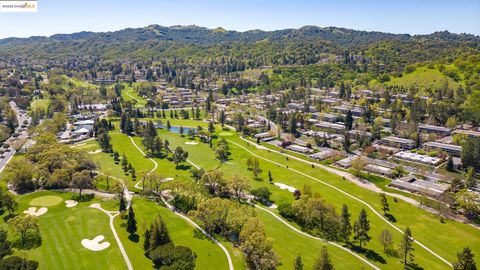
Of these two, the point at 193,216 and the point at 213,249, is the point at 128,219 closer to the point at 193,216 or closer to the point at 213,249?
the point at 193,216

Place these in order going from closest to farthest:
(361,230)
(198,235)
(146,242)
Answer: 1. (146,242)
2. (361,230)
3. (198,235)

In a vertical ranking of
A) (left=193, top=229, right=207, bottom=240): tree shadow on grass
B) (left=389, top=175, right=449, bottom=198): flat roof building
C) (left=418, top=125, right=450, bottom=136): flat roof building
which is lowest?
(left=193, top=229, right=207, bottom=240): tree shadow on grass

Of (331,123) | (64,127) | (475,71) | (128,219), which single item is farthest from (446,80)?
(64,127)

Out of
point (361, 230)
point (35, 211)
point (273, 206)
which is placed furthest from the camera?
point (273, 206)

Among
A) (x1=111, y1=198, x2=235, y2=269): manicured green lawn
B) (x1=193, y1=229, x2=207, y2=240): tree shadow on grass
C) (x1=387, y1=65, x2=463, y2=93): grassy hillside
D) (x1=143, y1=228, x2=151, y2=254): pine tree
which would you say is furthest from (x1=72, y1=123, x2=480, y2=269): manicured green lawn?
(x1=387, y1=65, x2=463, y2=93): grassy hillside

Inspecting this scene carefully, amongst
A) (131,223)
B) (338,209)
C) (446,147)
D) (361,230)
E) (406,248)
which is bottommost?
(338,209)

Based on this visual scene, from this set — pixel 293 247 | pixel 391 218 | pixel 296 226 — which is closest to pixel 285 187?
pixel 296 226

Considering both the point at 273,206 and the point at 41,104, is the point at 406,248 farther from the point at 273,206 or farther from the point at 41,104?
the point at 41,104

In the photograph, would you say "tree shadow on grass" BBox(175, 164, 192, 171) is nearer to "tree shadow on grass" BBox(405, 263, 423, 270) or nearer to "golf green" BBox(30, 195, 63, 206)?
"golf green" BBox(30, 195, 63, 206)
